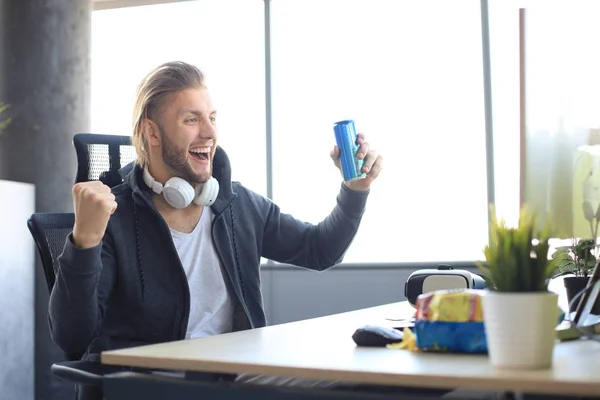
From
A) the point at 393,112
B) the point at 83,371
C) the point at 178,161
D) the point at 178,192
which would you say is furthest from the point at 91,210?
the point at 393,112

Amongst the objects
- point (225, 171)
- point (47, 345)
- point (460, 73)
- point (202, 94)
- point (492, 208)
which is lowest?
point (47, 345)

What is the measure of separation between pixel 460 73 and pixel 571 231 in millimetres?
1110

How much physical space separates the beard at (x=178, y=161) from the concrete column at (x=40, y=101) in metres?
2.11

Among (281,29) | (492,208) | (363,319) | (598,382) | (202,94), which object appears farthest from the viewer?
(281,29)

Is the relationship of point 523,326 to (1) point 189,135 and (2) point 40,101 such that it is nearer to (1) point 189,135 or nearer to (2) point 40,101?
(1) point 189,135

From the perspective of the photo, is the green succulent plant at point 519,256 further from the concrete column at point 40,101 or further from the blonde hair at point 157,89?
the concrete column at point 40,101

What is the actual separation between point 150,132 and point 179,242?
35 cm

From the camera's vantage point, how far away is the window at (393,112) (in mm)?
4562

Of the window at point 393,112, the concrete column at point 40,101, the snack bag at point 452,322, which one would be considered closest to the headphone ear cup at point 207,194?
the snack bag at point 452,322

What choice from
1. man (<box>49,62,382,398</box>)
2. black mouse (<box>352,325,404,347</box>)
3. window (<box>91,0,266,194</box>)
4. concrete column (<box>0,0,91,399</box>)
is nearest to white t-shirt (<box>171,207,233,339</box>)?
man (<box>49,62,382,398</box>)

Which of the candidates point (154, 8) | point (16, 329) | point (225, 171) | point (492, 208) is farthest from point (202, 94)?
point (154, 8)

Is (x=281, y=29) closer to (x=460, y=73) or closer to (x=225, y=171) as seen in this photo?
(x=460, y=73)

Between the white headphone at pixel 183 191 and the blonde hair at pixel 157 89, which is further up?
the blonde hair at pixel 157 89

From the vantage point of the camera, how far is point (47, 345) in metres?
3.96
